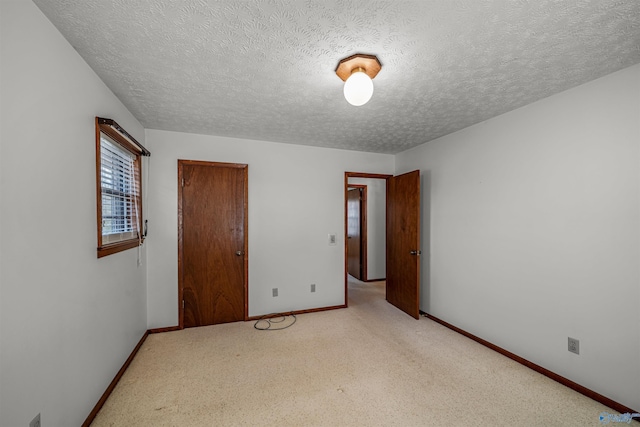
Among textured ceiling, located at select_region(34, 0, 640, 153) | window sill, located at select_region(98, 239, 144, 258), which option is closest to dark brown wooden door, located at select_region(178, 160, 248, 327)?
window sill, located at select_region(98, 239, 144, 258)

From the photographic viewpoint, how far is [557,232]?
7.17 ft

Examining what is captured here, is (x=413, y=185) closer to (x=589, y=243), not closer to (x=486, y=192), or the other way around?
(x=486, y=192)

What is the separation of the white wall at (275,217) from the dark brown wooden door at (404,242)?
651 millimetres

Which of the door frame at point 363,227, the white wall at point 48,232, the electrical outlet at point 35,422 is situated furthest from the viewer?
the door frame at point 363,227

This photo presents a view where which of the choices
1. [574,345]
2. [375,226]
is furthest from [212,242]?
[574,345]

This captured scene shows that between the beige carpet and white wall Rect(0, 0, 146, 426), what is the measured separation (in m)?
0.51

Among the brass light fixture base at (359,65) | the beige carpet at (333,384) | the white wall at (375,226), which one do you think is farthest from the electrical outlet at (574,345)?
the white wall at (375,226)

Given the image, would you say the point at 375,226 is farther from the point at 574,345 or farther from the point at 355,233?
the point at 574,345

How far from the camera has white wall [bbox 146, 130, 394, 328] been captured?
3.09 metres

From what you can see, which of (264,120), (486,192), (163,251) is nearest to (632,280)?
(486,192)

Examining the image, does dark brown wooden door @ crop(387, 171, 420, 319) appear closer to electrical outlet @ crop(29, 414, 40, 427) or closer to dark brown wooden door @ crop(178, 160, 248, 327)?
dark brown wooden door @ crop(178, 160, 248, 327)

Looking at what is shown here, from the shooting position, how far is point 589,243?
6.54ft

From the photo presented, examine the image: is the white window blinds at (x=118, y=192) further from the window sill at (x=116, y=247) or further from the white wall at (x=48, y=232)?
the white wall at (x=48, y=232)

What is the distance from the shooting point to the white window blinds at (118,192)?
6.73 feet
